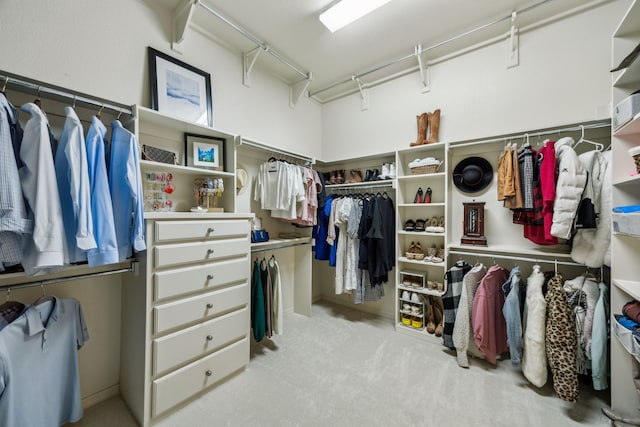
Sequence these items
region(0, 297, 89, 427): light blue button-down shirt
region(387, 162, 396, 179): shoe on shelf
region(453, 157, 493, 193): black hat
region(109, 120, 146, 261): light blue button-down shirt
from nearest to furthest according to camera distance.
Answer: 1. region(0, 297, 89, 427): light blue button-down shirt
2. region(109, 120, 146, 261): light blue button-down shirt
3. region(453, 157, 493, 193): black hat
4. region(387, 162, 396, 179): shoe on shelf

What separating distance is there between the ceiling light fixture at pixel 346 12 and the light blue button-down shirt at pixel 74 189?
1901mm

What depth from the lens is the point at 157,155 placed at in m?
1.80

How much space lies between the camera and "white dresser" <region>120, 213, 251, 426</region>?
1.43m

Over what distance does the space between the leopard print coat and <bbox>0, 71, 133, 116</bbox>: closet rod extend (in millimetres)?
3066

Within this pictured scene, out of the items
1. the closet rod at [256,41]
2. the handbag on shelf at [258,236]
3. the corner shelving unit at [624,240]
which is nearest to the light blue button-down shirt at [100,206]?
the handbag on shelf at [258,236]

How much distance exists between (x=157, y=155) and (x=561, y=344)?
3.04 m

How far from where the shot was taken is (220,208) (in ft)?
6.64

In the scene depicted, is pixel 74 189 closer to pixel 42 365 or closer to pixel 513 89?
pixel 42 365

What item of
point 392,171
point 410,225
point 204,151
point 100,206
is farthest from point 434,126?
point 100,206

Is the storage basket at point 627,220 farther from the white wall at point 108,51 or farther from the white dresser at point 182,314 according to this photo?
the white wall at point 108,51

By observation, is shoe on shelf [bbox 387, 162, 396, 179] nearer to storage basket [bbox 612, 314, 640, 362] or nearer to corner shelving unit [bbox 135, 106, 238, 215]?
corner shelving unit [bbox 135, 106, 238, 215]

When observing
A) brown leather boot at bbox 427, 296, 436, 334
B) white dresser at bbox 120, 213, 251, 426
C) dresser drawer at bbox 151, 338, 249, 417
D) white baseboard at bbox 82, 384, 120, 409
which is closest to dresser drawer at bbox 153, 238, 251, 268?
white dresser at bbox 120, 213, 251, 426

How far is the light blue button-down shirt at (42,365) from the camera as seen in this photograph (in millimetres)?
1104

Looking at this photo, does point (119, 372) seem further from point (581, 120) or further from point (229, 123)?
point (581, 120)
